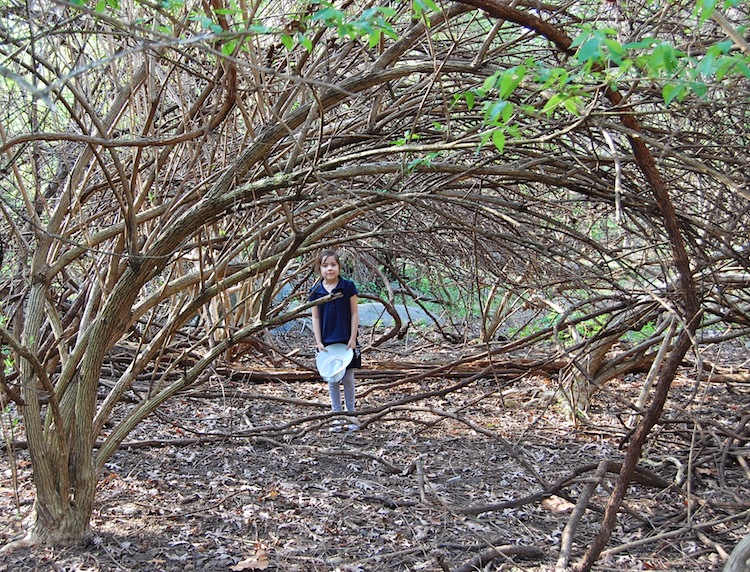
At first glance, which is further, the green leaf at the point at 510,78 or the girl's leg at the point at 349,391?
the girl's leg at the point at 349,391

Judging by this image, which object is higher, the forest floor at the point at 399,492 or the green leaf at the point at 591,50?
the green leaf at the point at 591,50

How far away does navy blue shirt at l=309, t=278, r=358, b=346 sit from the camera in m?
5.79

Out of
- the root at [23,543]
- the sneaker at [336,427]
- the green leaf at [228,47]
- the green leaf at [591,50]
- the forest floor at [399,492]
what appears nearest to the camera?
the green leaf at [591,50]

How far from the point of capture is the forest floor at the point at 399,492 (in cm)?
332

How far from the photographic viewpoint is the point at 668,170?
13.2ft

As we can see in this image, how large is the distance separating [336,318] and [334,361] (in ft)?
1.23

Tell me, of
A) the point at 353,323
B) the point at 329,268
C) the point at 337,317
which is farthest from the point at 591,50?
the point at 337,317

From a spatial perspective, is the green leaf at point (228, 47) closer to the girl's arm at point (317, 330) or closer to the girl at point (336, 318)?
the girl at point (336, 318)

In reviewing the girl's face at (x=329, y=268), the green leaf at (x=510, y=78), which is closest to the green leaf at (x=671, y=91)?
the green leaf at (x=510, y=78)

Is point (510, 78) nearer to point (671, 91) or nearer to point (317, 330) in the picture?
point (671, 91)

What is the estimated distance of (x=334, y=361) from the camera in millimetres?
5691

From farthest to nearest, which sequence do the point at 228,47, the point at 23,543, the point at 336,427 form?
the point at 336,427 → the point at 23,543 → the point at 228,47

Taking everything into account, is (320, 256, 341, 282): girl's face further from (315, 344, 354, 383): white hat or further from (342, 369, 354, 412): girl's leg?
(342, 369, 354, 412): girl's leg

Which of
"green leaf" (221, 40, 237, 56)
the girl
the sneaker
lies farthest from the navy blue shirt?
"green leaf" (221, 40, 237, 56)
